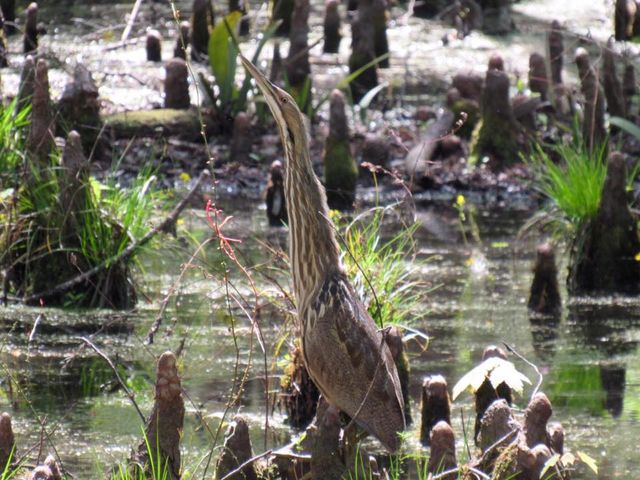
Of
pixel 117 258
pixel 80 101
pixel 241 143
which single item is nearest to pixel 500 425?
pixel 117 258

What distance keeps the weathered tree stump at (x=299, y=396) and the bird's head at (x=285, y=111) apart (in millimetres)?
1640

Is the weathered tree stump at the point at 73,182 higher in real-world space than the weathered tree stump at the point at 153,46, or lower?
higher

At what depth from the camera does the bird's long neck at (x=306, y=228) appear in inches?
239

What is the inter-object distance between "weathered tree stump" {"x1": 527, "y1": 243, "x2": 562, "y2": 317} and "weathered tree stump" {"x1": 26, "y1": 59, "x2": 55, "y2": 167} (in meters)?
3.42

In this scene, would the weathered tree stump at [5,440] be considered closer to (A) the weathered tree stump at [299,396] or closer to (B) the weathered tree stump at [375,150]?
(A) the weathered tree stump at [299,396]

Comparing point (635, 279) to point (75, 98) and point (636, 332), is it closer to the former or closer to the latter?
point (636, 332)

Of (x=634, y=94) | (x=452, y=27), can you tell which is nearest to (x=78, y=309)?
(x=634, y=94)

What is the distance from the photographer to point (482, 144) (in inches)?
603

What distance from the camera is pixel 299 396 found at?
7359mm

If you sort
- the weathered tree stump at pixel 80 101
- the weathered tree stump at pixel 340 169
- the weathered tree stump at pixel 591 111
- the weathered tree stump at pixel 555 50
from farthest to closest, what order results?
the weathered tree stump at pixel 555 50 < the weathered tree stump at pixel 340 169 < the weathered tree stump at pixel 80 101 < the weathered tree stump at pixel 591 111

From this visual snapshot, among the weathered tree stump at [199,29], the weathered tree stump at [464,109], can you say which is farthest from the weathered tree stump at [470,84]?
the weathered tree stump at [199,29]

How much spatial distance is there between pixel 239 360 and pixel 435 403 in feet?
6.79

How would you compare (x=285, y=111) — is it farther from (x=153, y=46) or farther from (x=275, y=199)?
(x=153, y=46)

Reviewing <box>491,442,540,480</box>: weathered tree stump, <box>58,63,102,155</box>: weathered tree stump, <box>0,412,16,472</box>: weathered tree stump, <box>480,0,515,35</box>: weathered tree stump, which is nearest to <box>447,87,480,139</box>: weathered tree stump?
<box>58,63,102,155</box>: weathered tree stump
